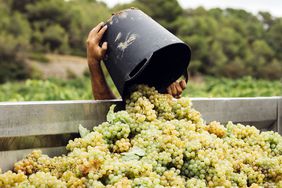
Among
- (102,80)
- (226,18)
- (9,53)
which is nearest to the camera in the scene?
(102,80)

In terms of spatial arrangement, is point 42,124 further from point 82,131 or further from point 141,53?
point 141,53

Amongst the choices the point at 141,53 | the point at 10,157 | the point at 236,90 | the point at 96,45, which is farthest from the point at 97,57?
the point at 236,90

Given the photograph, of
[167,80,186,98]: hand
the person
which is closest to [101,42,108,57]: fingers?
the person

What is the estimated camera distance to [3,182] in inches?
87.1

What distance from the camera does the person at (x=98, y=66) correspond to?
3.02 meters

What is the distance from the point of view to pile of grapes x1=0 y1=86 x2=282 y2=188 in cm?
225

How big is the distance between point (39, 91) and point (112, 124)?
11187 millimetres

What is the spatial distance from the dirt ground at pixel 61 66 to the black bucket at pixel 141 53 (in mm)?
43192

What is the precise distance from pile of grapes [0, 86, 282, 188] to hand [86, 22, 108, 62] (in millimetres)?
337

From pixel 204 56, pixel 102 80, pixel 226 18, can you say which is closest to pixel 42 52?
pixel 204 56

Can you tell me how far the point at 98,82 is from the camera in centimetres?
317

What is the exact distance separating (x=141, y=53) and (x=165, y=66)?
1.26ft

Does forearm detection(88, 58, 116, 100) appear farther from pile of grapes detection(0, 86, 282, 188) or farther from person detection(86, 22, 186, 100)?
pile of grapes detection(0, 86, 282, 188)

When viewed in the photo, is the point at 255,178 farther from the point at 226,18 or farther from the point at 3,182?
the point at 226,18
